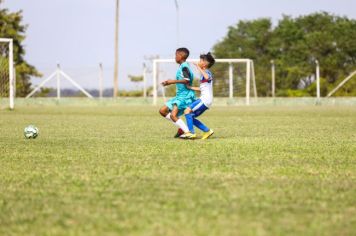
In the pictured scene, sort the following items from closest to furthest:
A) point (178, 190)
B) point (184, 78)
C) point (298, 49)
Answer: point (178, 190) → point (184, 78) → point (298, 49)

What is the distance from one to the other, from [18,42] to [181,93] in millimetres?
43491

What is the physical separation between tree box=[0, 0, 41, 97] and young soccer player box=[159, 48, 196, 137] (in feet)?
131

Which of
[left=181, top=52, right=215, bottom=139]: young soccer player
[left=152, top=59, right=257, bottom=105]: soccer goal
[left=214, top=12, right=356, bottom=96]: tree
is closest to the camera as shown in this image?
[left=181, top=52, right=215, bottom=139]: young soccer player

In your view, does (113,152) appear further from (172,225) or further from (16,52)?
(16,52)

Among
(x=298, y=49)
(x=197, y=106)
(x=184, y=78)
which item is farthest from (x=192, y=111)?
(x=298, y=49)

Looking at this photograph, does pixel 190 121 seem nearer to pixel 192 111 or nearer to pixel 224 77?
pixel 192 111

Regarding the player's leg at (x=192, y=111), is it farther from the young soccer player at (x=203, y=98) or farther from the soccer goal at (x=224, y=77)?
the soccer goal at (x=224, y=77)

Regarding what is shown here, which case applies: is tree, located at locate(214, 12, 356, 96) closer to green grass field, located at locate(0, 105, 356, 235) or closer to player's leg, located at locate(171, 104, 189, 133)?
player's leg, located at locate(171, 104, 189, 133)

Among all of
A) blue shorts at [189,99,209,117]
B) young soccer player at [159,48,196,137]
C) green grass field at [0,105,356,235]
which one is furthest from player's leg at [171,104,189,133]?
green grass field at [0,105,356,235]

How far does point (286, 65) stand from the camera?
2435 inches

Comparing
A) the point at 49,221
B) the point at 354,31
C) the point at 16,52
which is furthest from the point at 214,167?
the point at 354,31

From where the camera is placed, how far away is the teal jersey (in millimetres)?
11633

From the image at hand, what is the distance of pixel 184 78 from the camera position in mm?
11617

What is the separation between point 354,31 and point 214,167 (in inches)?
2221
